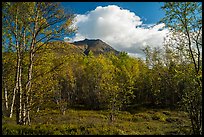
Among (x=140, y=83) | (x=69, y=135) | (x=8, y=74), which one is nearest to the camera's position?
(x=69, y=135)

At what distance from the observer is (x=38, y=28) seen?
1619 cm

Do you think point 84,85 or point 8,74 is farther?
point 84,85

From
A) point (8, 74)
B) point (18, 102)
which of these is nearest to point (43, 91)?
point (18, 102)

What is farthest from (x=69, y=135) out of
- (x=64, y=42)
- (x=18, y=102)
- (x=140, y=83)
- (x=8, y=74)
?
(x=140, y=83)

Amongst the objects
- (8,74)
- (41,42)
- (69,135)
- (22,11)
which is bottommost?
(69,135)

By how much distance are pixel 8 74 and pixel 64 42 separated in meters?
8.56

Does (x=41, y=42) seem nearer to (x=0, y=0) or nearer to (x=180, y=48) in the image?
(x=0, y=0)

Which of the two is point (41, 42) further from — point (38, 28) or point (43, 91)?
point (43, 91)

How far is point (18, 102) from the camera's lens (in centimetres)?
1523

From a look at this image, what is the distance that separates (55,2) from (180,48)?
8.29 meters

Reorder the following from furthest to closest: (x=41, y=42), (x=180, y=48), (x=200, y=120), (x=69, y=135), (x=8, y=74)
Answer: (x=8, y=74)
(x=41, y=42)
(x=180, y=48)
(x=200, y=120)
(x=69, y=135)

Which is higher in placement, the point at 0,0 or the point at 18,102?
the point at 0,0

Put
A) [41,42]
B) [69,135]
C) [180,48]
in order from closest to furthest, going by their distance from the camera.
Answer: [69,135] < [180,48] < [41,42]

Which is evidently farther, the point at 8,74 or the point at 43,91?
the point at 8,74
